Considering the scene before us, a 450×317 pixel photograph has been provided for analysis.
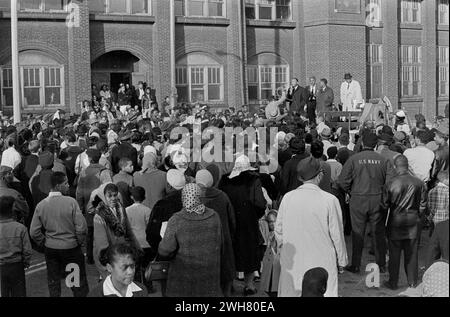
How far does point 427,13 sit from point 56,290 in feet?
117

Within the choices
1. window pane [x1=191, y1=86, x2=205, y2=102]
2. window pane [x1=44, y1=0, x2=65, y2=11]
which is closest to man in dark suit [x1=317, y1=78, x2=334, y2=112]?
window pane [x1=191, y1=86, x2=205, y2=102]

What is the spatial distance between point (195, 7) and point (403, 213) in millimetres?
24417

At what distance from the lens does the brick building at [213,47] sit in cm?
2859

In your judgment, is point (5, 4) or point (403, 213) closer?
point (403, 213)

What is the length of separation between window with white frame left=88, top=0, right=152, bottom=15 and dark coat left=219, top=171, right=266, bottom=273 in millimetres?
22186

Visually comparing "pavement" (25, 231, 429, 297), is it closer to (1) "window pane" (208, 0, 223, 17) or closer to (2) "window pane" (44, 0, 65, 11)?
(2) "window pane" (44, 0, 65, 11)

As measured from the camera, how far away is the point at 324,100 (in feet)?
71.9

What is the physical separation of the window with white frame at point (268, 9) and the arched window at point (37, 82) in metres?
9.90

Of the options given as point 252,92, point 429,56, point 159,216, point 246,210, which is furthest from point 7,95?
point 429,56

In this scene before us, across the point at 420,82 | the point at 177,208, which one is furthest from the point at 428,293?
the point at 420,82

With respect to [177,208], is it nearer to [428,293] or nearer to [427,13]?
[428,293]

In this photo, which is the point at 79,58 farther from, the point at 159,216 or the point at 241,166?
the point at 159,216

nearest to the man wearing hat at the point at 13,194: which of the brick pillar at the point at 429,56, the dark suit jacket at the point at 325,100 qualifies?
the dark suit jacket at the point at 325,100

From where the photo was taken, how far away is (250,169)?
8961 mm
